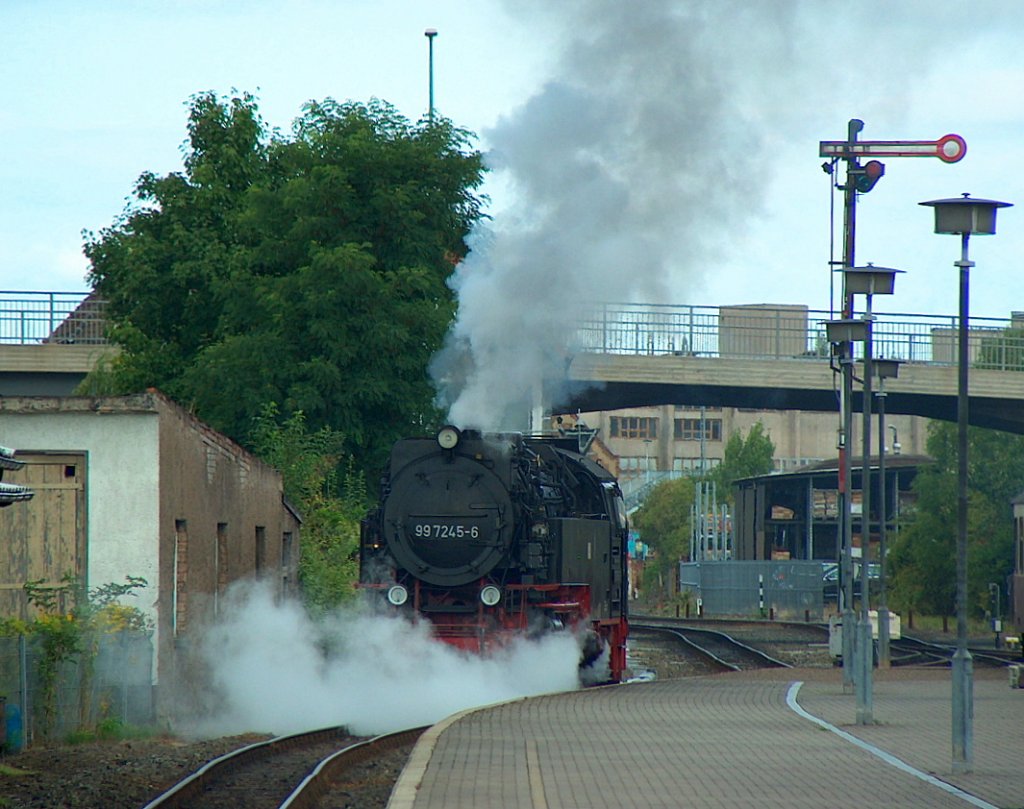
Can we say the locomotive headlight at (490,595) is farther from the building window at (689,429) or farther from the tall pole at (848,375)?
the building window at (689,429)

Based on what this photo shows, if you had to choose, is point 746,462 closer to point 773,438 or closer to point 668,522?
point 668,522

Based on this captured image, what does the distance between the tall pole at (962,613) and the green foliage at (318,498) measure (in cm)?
1583

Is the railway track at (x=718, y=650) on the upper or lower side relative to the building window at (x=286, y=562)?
lower

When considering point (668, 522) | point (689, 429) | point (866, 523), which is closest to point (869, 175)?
point (866, 523)

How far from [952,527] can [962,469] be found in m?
44.9

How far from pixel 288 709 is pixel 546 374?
6.15 metres

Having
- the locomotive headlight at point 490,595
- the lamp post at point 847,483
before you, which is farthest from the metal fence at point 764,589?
the locomotive headlight at point 490,595

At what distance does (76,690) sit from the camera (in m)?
17.3

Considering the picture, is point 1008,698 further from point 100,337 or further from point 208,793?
point 100,337

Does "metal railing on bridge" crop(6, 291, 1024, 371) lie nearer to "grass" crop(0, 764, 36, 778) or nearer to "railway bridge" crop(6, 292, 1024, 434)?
"railway bridge" crop(6, 292, 1024, 434)

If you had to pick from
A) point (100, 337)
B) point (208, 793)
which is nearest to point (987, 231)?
point (208, 793)

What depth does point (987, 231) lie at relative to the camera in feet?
46.9

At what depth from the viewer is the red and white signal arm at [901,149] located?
26156 mm

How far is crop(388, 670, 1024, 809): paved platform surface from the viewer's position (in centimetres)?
1188
